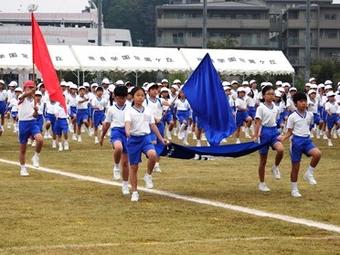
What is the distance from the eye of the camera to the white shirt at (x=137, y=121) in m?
14.7

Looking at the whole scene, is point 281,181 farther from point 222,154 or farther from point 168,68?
point 168,68

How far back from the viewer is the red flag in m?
18.7

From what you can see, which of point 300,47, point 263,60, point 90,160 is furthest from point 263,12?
point 90,160

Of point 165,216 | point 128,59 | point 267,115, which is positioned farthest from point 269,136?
point 128,59

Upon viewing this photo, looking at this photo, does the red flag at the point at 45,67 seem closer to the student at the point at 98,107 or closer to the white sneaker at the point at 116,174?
the white sneaker at the point at 116,174

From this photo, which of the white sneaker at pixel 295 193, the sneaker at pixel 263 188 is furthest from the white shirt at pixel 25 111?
the white sneaker at pixel 295 193

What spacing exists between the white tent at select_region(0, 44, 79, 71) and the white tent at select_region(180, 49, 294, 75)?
236 inches

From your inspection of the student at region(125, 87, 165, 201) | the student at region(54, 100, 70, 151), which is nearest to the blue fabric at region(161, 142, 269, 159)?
the student at region(125, 87, 165, 201)

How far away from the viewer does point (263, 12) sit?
87.0m

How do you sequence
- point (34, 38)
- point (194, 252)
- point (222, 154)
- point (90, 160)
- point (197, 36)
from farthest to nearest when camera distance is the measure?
1. point (197, 36)
2. point (90, 160)
3. point (34, 38)
4. point (222, 154)
5. point (194, 252)

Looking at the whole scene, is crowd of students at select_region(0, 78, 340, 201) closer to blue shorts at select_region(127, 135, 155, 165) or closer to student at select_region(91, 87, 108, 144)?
blue shorts at select_region(127, 135, 155, 165)

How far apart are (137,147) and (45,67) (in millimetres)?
4927

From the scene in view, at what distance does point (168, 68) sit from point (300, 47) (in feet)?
129

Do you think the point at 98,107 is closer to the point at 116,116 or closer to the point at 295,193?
the point at 116,116
